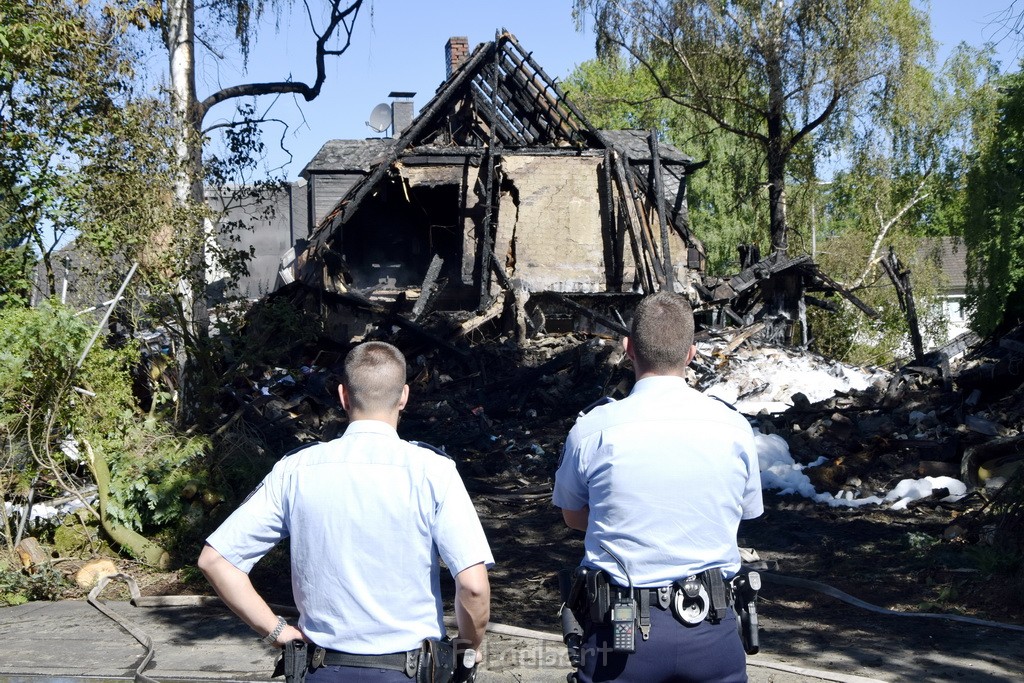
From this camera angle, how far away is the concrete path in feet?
17.3

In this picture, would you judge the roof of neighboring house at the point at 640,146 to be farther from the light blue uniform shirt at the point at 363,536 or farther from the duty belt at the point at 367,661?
the duty belt at the point at 367,661

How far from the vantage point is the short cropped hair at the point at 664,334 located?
9.29ft

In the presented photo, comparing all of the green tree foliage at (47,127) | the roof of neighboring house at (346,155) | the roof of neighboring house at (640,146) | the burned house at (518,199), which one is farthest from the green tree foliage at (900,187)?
the green tree foliage at (47,127)

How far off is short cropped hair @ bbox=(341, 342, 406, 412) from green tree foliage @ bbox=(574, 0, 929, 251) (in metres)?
23.7

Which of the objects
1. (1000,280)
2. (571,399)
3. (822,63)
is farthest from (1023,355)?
(822,63)

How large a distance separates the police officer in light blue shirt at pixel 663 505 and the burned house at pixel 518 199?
13085mm

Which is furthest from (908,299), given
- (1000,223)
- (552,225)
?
(552,225)

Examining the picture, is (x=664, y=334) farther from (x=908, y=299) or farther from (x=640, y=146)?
(x=640, y=146)

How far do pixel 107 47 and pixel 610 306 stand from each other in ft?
32.2

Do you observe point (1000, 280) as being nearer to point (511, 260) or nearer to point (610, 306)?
point (610, 306)

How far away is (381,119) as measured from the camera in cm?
2786

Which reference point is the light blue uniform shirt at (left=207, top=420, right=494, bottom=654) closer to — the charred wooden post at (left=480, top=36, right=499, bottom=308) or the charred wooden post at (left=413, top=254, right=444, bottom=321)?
the charred wooden post at (left=413, top=254, right=444, bottom=321)

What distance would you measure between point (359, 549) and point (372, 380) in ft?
1.54

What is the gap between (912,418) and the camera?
11.7 meters
